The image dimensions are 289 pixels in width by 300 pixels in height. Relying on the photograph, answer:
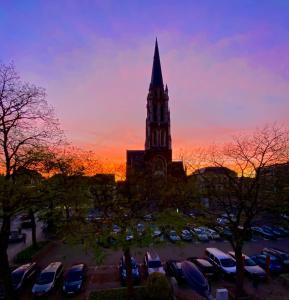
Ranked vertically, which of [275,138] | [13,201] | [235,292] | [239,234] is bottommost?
[235,292]

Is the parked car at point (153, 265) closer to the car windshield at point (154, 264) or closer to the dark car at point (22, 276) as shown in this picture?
the car windshield at point (154, 264)

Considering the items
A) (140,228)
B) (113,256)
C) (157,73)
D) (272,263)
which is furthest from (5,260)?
(157,73)

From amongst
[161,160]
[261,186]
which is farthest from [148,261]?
[161,160]

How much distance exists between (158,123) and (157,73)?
13287 millimetres

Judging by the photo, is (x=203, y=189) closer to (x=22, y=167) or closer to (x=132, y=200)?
(x=132, y=200)

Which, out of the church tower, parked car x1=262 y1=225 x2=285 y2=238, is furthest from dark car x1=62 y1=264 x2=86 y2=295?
the church tower

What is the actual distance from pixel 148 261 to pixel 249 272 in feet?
25.8

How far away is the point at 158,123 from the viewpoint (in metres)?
72.7

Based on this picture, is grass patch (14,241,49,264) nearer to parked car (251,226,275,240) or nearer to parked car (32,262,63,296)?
parked car (32,262,63,296)

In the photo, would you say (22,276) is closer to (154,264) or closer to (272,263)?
(154,264)

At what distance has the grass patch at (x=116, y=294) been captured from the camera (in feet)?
60.5

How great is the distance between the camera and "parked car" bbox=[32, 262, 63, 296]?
1975 cm

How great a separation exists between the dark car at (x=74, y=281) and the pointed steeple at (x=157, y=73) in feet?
190

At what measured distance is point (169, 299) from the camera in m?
17.4
